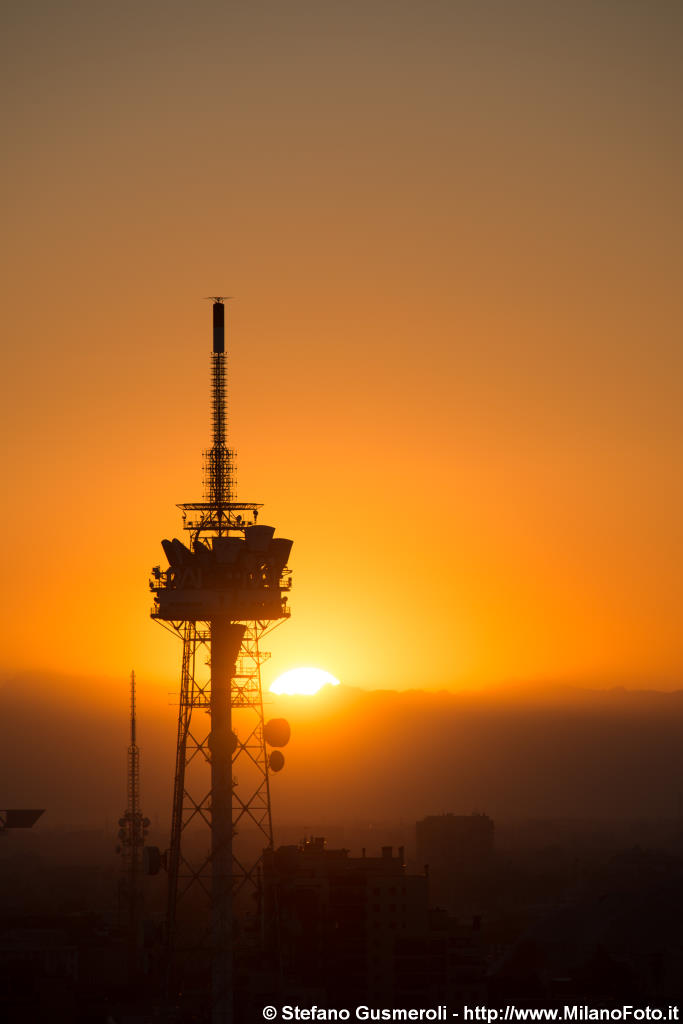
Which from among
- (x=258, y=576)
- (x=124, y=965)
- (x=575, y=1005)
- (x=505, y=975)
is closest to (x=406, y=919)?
(x=575, y=1005)

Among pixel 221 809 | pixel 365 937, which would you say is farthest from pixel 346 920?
pixel 221 809

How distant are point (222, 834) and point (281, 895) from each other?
31804mm

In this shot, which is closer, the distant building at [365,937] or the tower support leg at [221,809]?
the tower support leg at [221,809]

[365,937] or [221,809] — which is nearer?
Result: [221,809]

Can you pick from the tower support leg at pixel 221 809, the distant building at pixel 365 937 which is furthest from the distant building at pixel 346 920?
the tower support leg at pixel 221 809

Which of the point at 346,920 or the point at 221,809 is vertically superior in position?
the point at 221,809

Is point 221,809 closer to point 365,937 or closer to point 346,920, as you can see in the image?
point 346,920

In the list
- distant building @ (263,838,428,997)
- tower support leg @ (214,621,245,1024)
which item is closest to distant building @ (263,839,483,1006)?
distant building @ (263,838,428,997)

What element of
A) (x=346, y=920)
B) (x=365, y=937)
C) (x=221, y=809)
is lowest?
(x=365, y=937)

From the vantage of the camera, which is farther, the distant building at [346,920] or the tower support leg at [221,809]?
the distant building at [346,920]

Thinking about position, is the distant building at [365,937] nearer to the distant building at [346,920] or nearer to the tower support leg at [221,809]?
the distant building at [346,920]

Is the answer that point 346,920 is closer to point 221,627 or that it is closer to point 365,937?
point 365,937

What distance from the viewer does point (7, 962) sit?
480 ft

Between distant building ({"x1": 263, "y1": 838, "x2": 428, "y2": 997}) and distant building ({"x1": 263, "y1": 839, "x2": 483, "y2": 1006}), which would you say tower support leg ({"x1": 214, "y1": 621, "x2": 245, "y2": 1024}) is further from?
distant building ({"x1": 263, "y1": 839, "x2": 483, "y2": 1006})
